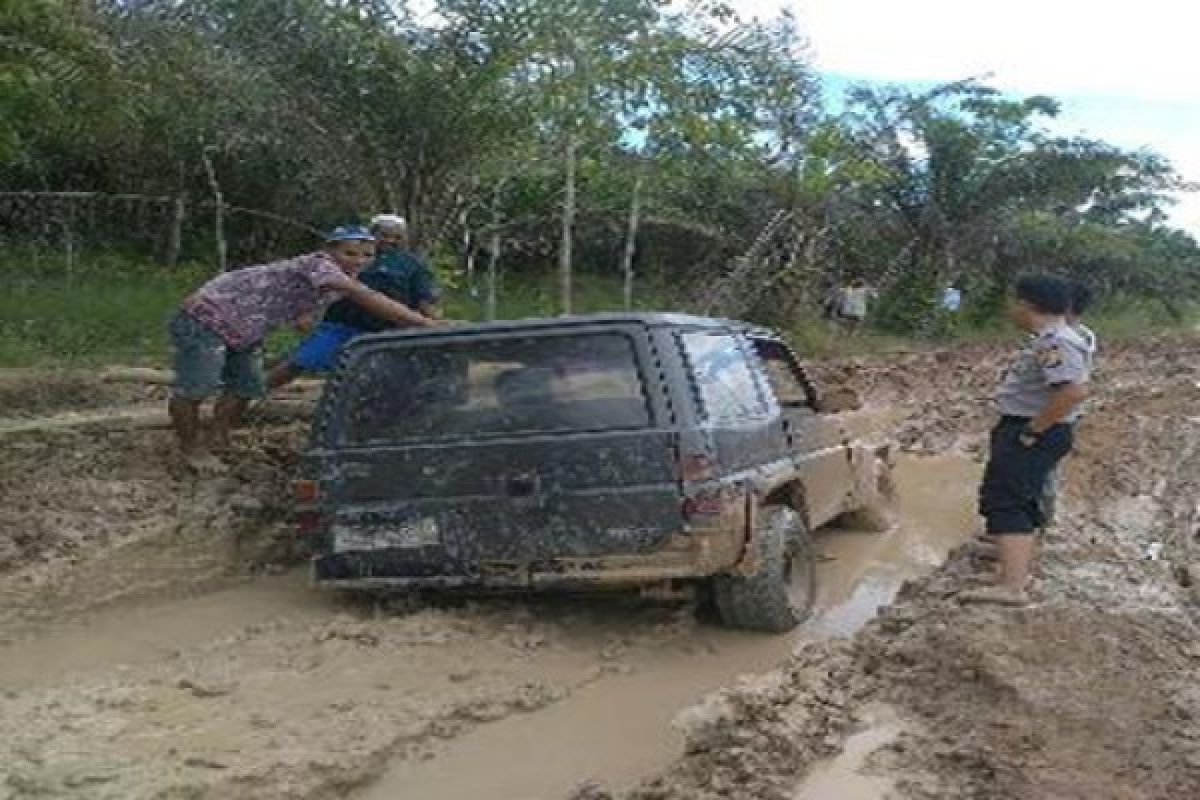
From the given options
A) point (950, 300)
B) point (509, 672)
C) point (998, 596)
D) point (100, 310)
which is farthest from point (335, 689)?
point (950, 300)

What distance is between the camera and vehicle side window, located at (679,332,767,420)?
21.1 ft

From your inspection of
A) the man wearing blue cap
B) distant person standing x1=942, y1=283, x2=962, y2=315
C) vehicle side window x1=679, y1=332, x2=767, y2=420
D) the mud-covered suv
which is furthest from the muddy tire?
distant person standing x1=942, y1=283, x2=962, y2=315

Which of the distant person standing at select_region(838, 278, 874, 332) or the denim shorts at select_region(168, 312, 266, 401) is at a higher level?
the denim shorts at select_region(168, 312, 266, 401)

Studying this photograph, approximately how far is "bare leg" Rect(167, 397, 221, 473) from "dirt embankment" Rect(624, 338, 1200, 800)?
3681mm

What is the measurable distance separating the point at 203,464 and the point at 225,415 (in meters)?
0.38

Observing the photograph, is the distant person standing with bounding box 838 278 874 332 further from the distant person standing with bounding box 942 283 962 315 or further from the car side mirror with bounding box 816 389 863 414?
the car side mirror with bounding box 816 389 863 414

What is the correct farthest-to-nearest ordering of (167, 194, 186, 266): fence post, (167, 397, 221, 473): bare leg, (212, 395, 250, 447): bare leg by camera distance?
(167, 194, 186, 266): fence post → (212, 395, 250, 447): bare leg → (167, 397, 221, 473): bare leg

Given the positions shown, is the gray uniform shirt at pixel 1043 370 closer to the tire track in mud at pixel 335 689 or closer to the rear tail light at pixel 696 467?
the tire track in mud at pixel 335 689

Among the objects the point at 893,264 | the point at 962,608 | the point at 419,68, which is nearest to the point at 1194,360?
the point at 893,264

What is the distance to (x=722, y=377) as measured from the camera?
6.77m

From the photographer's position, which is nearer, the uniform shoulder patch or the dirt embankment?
the dirt embankment

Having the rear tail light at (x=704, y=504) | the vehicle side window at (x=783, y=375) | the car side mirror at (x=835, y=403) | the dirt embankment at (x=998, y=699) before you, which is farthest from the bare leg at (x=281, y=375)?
the dirt embankment at (x=998, y=699)

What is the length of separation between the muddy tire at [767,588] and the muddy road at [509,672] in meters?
0.10

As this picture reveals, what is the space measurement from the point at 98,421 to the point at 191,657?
2912 mm
